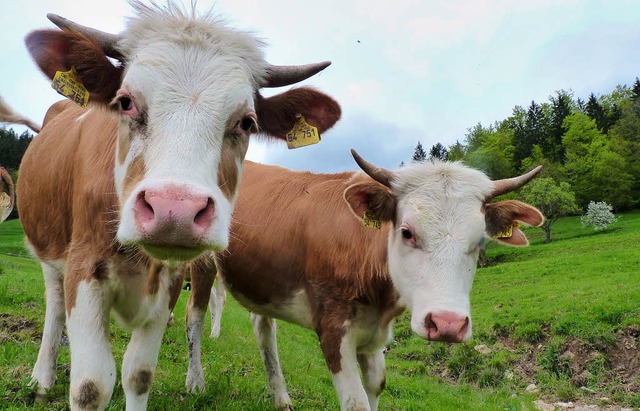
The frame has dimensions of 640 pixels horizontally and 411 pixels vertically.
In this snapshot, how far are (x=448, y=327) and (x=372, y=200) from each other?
4.87ft

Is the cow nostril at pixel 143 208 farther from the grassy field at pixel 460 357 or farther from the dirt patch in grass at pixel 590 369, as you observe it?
the dirt patch in grass at pixel 590 369

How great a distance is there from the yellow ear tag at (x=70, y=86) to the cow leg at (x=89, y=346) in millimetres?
1167

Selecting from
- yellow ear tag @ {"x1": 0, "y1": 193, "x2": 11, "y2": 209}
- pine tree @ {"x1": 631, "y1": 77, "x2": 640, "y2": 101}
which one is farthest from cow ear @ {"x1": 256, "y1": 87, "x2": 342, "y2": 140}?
pine tree @ {"x1": 631, "y1": 77, "x2": 640, "y2": 101}

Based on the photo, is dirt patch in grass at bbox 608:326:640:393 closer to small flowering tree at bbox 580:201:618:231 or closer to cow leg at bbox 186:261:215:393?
cow leg at bbox 186:261:215:393

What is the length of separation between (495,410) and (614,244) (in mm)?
29265

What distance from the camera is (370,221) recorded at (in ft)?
15.8

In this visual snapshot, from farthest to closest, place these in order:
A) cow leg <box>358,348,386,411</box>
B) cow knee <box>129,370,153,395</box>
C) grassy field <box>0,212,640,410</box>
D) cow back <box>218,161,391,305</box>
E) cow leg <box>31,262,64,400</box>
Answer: grassy field <box>0,212,640,410</box>, cow leg <box>358,348,386,411</box>, cow back <box>218,161,391,305</box>, cow leg <box>31,262,64,400</box>, cow knee <box>129,370,153,395</box>

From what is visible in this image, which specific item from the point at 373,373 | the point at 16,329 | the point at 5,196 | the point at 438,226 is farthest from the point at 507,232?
the point at 5,196

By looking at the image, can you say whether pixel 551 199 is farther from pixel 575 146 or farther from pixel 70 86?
pixel 70 86

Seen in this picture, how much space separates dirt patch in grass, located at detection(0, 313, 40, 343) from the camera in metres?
6.16

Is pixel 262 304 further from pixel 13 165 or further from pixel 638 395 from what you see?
pixel 13 165

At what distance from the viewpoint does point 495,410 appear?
322 inches

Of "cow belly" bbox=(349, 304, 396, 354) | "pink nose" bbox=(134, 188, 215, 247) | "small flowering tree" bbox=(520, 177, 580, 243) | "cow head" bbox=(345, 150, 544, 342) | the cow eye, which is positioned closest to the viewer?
"pink nose" bbox=(134, 188, 215, 247)

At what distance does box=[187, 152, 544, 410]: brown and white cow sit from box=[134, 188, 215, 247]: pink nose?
2.12m
